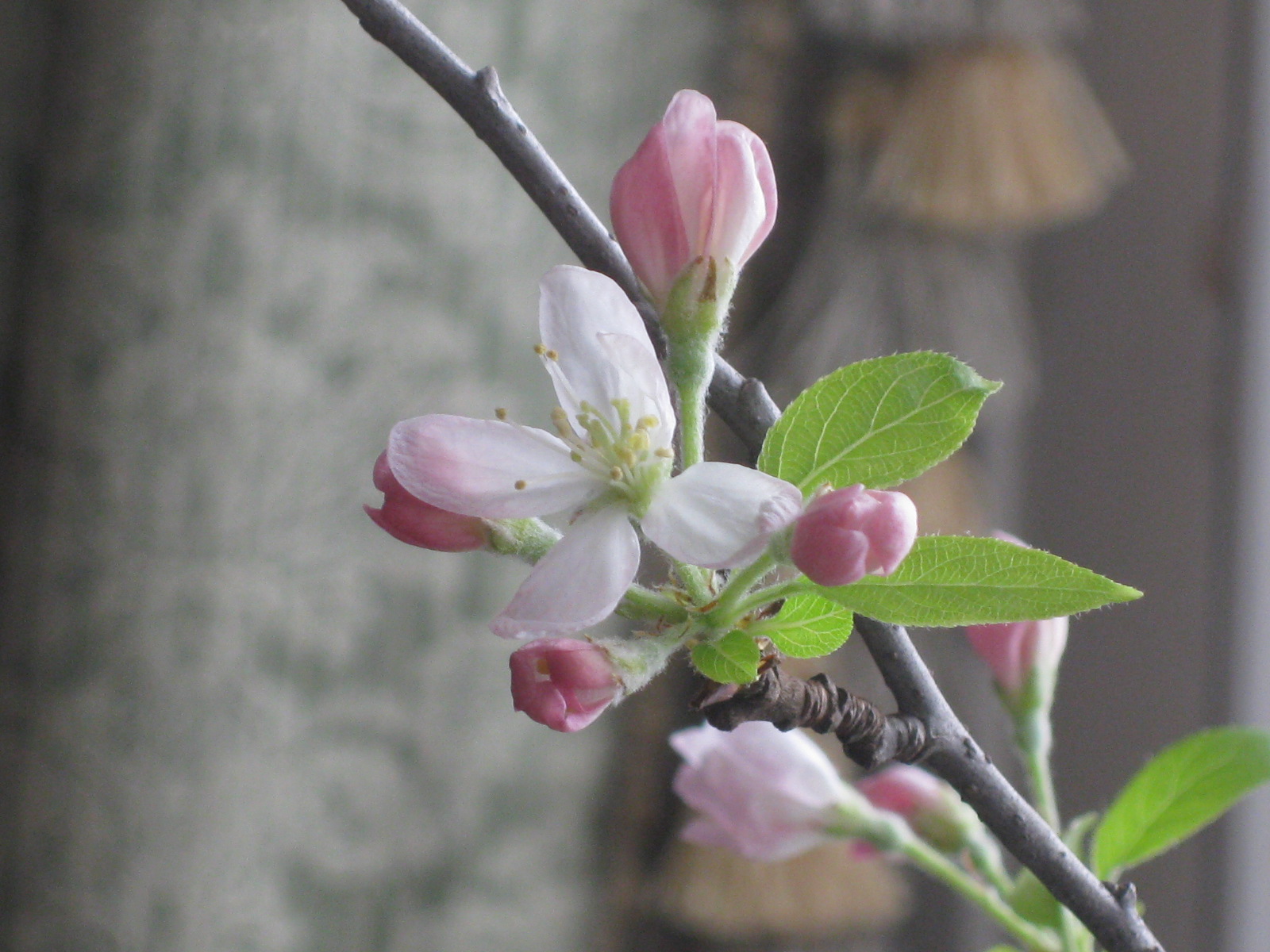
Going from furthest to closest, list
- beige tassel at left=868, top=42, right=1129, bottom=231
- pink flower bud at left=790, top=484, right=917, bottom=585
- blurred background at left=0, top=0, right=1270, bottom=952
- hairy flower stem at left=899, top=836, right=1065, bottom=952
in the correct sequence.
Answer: beige tassel at left=868, top=42, right=1129, bottom=231 → blurred background at left=0, top=0, right=1270, bottom=952 → hairy flower stem at left=899, top=836, right=1065, bottom=952 → pink flower bud at left=790, top=484, right=917, bottom=585

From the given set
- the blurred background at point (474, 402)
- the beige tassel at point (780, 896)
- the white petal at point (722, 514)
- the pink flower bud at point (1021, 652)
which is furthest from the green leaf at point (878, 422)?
the beige tassel at point (780, 896)

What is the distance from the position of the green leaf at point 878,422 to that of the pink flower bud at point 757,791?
0.14m

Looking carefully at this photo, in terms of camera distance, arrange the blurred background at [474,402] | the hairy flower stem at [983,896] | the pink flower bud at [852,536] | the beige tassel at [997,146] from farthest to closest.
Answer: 1. the beige tassel at [997,146]
2. the blurred background at [474,402]
3. the hairy flower stem at [983,896]
4. the pink flower bud at [852,536]

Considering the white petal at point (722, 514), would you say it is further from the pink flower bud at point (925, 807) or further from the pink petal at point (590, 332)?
the pink flower bud at point (925, 807)

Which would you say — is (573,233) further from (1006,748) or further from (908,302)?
(1006,748)

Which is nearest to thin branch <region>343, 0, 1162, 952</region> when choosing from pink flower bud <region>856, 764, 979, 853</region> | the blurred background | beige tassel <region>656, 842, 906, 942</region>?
pink flower bud <region>856, 764, 979, 853</region>

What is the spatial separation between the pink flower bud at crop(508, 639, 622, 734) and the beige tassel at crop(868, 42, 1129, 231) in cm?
115

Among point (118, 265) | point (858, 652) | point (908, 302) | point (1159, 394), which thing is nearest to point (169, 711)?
point (118, 265)

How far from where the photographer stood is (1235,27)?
119cm

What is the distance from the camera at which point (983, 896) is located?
1.23 feet

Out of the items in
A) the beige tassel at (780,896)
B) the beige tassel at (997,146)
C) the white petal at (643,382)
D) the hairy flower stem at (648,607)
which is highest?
the beige tassel at (997,146)

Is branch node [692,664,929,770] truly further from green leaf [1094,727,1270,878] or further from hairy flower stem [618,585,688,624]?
green leaf [1094,727,1270,878]

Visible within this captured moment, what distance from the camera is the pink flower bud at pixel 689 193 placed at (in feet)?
0.84

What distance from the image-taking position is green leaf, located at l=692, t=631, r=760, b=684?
0.24 m
